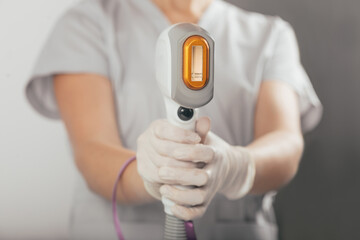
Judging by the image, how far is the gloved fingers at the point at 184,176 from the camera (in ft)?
1.84

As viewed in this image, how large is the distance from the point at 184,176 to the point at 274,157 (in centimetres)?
28

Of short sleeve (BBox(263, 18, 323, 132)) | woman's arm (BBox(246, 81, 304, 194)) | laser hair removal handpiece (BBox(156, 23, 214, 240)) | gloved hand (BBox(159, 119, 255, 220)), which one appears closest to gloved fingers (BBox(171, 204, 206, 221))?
gloved hand (BBox(159, 119, 255, 220))

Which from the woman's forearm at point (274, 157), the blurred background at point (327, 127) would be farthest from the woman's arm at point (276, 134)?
the blurred background at point (327, 127)

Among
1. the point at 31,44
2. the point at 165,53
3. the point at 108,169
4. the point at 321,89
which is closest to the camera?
the point at 165,53

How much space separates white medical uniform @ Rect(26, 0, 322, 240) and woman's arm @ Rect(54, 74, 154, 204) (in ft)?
0.06

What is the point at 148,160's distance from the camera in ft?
1.98

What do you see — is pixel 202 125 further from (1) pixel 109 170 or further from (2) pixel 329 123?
(2) pixel 329 123

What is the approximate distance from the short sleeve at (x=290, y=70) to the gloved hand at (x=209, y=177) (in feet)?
0.70

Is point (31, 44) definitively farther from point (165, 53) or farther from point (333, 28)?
point (333, 28)

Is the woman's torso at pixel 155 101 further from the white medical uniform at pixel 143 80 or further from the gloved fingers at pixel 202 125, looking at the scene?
the gloved fingers at pixel 202 125

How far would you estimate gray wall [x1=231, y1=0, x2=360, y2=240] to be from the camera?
3.32ft

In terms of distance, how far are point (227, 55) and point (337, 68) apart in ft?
0.79

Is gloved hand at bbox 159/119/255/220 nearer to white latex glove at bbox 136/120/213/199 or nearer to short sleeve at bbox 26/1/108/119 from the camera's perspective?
white latex glove at bbox 136/120/213/199

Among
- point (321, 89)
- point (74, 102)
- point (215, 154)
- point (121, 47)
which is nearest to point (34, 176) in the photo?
point (74, 102)
